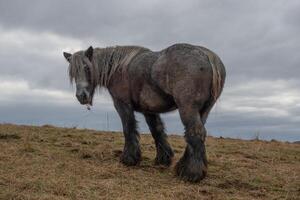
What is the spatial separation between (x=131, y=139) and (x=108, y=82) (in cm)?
114

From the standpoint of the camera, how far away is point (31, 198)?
252 inches

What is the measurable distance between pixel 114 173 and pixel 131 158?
89cm

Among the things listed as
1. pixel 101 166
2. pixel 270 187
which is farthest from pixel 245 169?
pixel 101 166

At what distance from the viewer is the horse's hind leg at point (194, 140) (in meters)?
8.02

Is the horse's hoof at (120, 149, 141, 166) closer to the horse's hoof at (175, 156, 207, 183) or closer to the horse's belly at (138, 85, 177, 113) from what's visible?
the horse's belly at (138, 85, 177, 113)

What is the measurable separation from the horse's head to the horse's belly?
1.04 meters

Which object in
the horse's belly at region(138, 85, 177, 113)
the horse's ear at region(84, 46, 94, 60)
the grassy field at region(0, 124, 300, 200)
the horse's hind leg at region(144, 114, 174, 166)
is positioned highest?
the horse's ear at region(84, 46, 94, 60)

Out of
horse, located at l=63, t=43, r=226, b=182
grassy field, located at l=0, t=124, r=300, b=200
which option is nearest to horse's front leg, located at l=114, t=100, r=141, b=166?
horse, located at l=63, t=43, r=226, b=182

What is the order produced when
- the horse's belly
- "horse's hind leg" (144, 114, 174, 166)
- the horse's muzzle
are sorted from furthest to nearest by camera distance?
1. "horse's hind leg" (144, 114, 174, 166)
2. the horse's muzzle
3. the horse's belly

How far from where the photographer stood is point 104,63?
9625 mm

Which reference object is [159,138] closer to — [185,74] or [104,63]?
[104,63]

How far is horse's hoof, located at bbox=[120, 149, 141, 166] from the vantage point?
9.24 m

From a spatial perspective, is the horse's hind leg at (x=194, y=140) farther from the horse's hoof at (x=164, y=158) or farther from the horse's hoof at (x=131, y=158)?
the horse's hoof at (x=164, y=158)

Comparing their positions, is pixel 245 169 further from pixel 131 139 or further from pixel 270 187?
pixel 131 139
